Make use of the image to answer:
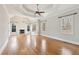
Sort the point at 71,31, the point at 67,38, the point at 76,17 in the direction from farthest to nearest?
the point at 67,38 → the point at 71,31 → the point at 76,17

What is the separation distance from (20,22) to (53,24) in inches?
393

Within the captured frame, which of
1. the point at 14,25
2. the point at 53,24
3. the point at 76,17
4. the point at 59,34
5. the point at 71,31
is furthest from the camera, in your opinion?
the point at 14,25

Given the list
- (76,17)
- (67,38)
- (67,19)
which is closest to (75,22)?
(76,17)

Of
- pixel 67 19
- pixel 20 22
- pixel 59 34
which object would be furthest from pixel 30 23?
pixel 67 19

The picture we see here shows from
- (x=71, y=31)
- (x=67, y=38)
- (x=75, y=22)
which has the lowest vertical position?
(x=67, y=38)

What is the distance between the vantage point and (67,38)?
28.2ft

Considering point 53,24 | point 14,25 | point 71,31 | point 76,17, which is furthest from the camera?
point 14,25

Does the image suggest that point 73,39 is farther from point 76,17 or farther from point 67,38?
point 76,17

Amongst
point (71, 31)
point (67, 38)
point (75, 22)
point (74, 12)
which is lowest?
point (67, 38)

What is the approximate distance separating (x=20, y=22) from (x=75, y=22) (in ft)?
45.5

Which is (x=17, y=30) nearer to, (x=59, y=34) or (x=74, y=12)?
(x=59, y=34)

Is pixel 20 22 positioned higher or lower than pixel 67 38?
higher

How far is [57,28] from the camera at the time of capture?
1034cm

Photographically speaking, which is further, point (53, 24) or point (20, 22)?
point (20, 22)
